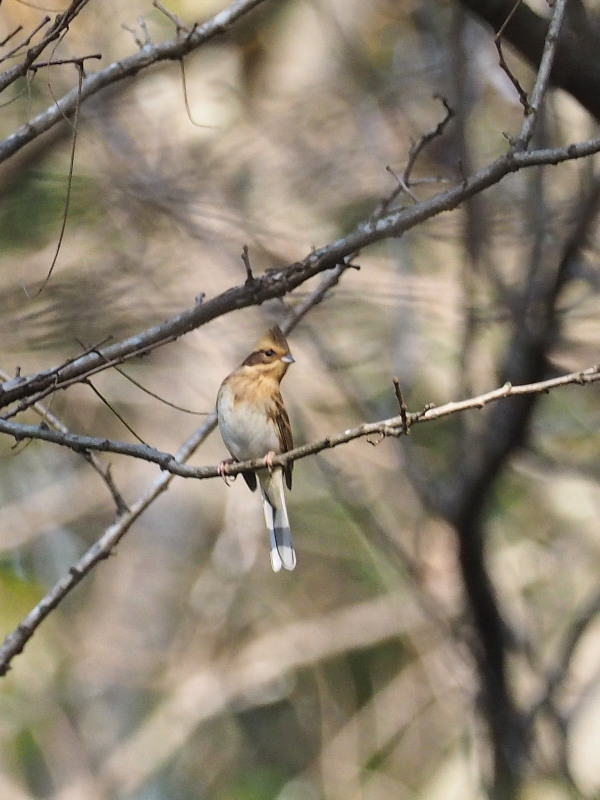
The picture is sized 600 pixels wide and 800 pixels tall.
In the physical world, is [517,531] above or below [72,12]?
above

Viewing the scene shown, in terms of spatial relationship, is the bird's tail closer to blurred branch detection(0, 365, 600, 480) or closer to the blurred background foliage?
the blurred background foliage

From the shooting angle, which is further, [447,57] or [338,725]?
[338,725]

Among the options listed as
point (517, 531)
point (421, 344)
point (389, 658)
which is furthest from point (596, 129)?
point (389, 658)

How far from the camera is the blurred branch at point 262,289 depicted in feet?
10.3

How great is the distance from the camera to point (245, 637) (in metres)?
9.84

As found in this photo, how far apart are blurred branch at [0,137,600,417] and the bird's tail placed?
1884 millimetres

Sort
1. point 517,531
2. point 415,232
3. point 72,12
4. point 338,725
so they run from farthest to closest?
point 338,725 → point 517,531 → point 415,232 → point 72,12

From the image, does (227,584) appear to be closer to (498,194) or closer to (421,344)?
(421,344)

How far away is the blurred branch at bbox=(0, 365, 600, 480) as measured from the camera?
2602 mm

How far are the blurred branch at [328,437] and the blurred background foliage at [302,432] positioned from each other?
261cm

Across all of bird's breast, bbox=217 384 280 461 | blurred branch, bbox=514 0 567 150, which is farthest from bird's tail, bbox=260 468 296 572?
blurred branch, bbox=514 0 567 150

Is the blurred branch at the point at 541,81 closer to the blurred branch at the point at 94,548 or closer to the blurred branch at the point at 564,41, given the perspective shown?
the blurred branch at the point at 564,41

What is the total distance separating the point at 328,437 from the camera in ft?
9.04

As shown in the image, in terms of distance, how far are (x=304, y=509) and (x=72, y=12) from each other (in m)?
6.85
